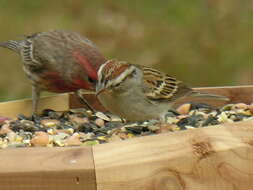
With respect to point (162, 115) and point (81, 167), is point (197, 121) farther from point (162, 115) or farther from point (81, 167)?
point (81, 167)

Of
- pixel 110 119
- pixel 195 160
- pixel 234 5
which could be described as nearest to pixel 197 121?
pixel 110 119

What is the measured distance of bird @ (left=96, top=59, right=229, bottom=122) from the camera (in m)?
5.20

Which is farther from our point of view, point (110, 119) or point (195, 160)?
point (110, 119)

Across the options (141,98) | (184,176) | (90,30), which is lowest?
(184,176)

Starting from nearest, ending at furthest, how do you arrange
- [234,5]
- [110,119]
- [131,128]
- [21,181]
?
[21,181] → [131,128] → [110,119] → [234,5]

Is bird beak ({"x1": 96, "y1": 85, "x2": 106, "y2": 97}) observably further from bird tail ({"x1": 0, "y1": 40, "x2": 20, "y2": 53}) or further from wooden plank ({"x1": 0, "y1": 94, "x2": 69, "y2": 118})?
bird tail ({"x1": 0, "y1": 40, "x2": 20, "y2": 53})

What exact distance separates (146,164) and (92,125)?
1470 millimetres

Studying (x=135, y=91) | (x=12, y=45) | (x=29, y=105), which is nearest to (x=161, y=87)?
(x=135, y=91)

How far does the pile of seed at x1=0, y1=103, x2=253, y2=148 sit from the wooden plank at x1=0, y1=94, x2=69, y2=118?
0.13 m

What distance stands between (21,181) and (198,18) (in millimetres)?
5892

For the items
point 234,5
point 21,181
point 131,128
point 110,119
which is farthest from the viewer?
point 234,5

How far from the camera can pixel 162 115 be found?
5.54m

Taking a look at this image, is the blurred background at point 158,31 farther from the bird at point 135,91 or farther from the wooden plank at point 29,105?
the bird at point 135,91

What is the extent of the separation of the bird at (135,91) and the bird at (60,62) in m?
0.45
